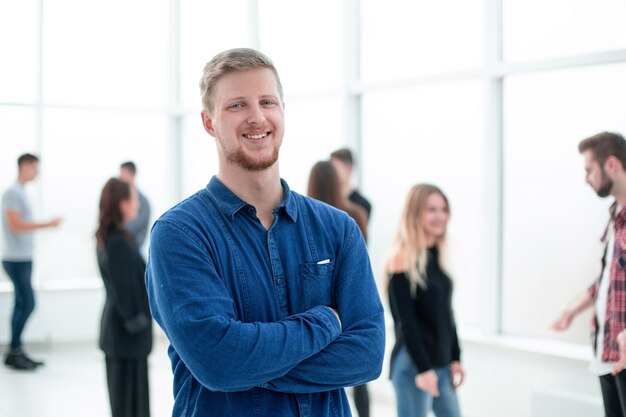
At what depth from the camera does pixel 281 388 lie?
1.60 meters

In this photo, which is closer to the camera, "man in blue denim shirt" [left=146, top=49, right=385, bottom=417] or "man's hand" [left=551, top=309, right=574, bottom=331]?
"man in blue denim shirt" [left=146, top=49, right=385, bottom=417]

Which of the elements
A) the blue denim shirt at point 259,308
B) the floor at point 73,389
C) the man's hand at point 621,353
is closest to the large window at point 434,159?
the floor at point 73,389

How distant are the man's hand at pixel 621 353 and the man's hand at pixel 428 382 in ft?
2.29

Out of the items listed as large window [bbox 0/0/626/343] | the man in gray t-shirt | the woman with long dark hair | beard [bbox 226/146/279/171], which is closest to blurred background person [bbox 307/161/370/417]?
the woman with long dark hair

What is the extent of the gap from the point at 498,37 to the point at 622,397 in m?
2.53

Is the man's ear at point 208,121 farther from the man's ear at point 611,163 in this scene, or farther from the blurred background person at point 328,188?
the blurred background person at point 328,188

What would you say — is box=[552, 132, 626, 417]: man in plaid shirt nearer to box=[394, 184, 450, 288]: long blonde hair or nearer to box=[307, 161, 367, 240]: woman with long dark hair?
box=[394, 184, 450, 288]: long blonde hair

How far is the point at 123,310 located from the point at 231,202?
7.18 feet

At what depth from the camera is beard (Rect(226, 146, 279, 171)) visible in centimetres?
163

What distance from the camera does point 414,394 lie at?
320cm

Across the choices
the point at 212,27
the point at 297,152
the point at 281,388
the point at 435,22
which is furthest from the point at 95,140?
the point at 281,388

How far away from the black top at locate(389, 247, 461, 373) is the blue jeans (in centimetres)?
6

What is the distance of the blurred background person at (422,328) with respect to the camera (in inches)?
124

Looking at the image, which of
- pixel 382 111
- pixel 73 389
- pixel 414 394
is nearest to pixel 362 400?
pixel 414 394
